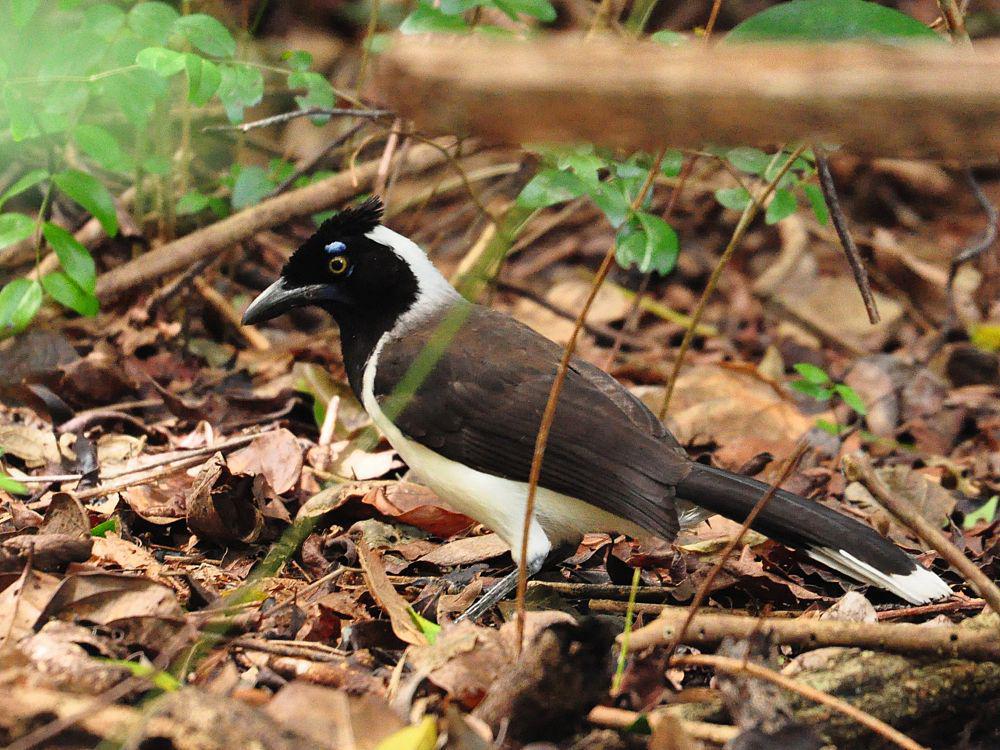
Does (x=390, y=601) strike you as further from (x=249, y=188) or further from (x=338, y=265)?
(x=249, y=188)

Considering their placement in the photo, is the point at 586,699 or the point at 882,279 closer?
the point at 586,699

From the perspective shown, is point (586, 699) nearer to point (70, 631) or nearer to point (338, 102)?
point (70, 631)

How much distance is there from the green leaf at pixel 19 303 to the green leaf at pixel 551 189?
1853mm

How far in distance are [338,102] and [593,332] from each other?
2.10 m

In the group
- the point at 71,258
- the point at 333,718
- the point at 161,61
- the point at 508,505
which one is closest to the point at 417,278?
the point at 508,505

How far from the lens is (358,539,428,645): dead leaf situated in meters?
3.05

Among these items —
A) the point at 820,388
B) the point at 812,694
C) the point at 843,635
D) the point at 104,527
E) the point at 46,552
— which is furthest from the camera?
the point at 820,388

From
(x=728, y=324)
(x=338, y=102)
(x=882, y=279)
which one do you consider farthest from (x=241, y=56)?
(x=882, y=279)

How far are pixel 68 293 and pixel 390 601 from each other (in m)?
2.00

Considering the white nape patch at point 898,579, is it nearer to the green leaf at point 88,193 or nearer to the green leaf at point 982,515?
the green leaf at point 982,515

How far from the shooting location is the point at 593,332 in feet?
21.4

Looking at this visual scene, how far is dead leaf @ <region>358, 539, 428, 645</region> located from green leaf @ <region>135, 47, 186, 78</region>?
5.47 feet

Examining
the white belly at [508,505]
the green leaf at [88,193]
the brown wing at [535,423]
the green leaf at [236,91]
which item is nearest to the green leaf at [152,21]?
the green leaf at [236,91]

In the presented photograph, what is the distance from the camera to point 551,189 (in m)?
3.71
